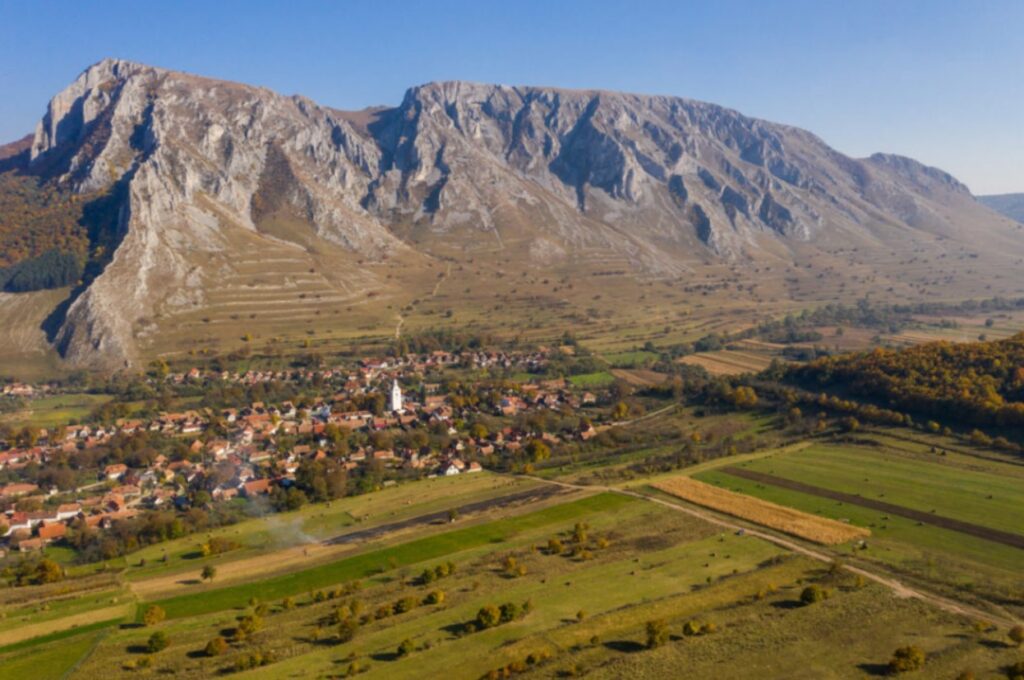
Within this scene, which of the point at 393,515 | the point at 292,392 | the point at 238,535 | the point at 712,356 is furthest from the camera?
the point at 712,356

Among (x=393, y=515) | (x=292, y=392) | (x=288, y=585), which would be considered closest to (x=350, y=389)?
(x=292, y=392)

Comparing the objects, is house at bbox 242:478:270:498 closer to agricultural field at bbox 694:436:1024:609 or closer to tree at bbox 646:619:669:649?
agricultural field at bbox 694:436:1024:609

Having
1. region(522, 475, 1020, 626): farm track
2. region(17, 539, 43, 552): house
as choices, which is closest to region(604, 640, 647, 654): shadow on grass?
region(522, 475, 1020, 626): farm track

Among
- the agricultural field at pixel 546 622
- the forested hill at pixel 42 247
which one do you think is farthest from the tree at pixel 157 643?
the forested hill at pixel 42 247

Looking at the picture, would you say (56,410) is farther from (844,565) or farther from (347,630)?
(844,565)

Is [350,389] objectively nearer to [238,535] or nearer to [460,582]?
[238,535]

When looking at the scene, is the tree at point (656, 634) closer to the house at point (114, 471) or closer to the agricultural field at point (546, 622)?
the agricultural field at point (546, 622)
